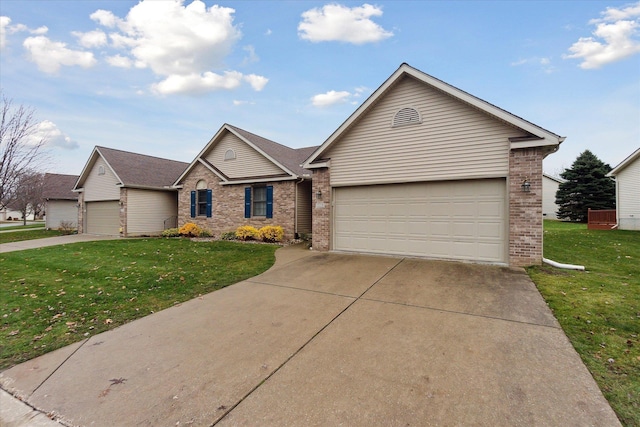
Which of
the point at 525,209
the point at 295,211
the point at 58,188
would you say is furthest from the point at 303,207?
the point at 58,188

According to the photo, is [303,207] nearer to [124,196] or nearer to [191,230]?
[191,230]

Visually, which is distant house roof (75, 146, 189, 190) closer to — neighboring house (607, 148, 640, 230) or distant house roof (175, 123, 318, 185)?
distant house roof (175, 123, 318, 185)

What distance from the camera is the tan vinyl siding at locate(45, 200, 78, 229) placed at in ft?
84.8

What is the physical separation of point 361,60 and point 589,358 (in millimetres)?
12956

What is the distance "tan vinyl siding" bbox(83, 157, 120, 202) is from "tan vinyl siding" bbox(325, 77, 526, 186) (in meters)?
15.0

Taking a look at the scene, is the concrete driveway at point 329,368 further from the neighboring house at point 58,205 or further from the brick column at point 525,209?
the neighboring house at point 58,205

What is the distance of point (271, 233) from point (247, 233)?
1328 millimetres

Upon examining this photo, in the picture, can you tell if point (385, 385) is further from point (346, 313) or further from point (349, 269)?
point (349, 269)

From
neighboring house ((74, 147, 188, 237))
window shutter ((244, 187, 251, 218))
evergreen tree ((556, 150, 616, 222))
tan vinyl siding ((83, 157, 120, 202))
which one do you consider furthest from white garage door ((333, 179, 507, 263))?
evergreen tree ((556, 150, 616, 222))

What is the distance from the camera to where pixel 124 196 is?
16.8m

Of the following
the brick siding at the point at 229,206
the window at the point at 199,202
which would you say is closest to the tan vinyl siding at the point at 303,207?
the brick siding at the point at 229,206

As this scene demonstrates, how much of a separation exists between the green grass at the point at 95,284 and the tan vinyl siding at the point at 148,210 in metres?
5.07

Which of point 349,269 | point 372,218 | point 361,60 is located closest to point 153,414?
point 349,269

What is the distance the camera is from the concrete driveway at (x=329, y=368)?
247 centimetres
